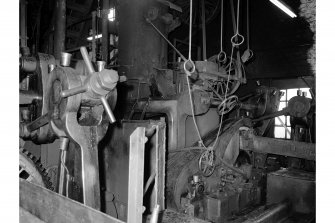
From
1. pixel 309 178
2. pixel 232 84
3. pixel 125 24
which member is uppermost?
pixel 125 24

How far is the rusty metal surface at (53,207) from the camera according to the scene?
118 centimetres

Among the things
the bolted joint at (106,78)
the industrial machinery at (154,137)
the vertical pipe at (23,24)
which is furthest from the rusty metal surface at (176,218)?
the vertical pipe at (23,24)

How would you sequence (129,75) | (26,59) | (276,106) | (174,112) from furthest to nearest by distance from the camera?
(276,106) → (129,75) → (174,112) → (26,59)

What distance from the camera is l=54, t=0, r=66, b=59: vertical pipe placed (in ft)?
12.1

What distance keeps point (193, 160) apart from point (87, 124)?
1.45m

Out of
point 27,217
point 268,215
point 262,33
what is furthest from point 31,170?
point 262,33

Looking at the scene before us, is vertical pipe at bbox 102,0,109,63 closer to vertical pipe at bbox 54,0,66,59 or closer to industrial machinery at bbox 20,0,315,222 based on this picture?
industrial machinery at bbox 20,0,315,222

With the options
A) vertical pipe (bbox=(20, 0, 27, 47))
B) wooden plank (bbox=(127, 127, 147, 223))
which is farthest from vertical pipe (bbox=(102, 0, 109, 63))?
wooden plank (bbox=(127, 127, 147, 223))

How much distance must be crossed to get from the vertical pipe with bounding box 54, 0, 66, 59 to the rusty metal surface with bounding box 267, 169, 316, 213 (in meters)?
3.07

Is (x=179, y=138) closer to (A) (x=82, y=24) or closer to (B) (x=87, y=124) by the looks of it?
(B) (x=87, y=124)

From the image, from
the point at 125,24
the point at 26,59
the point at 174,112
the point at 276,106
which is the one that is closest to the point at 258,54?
the point at 276,106

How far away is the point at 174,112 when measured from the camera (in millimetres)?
3197

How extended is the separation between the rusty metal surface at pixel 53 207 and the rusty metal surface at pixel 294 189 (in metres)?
2.47

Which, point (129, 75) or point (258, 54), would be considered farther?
point (258, 54)
